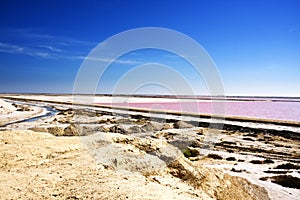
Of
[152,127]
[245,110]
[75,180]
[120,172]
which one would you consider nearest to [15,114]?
[152,127]

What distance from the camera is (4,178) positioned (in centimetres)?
709

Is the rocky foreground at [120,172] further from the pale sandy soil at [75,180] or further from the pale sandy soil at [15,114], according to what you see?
the pale sandy soil at [15,114]

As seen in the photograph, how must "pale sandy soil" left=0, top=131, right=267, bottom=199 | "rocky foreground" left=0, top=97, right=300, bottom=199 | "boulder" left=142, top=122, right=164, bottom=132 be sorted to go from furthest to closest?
1. "boulder" left=142, top=122, right=164, bottom=132
2. "rocky foreground" left=0, top=97, right=300, bottom=199
3. "pale sandy soil" left=0, top=131, right=267, bottom=199

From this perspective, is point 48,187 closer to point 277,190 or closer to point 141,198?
point 141,198

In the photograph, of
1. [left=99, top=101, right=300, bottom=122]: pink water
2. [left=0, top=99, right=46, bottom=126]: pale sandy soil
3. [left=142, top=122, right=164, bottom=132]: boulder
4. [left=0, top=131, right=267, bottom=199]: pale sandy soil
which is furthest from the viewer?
[left=99, top=101, right=300, bottom=122]: pink water

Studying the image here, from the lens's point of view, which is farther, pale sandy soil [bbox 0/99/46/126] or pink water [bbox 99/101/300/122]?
pink water [bbox 99/101/300/122]

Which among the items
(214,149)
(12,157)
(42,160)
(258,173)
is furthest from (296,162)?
(12,157)

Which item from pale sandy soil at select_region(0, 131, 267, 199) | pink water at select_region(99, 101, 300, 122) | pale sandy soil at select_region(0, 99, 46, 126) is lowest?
pale sandy soil at select_region(0, 99, 46, 126)

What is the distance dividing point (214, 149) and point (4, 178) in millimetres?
14442

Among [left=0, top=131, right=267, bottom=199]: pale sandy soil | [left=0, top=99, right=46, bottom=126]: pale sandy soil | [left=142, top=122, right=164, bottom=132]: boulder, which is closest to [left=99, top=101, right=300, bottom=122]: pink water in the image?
[left=142, top=122, right=164, bottom=132]: boulder

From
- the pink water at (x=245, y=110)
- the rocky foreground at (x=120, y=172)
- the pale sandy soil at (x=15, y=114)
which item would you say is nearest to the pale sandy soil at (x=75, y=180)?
the rocky foreground at (x=120, y=172)

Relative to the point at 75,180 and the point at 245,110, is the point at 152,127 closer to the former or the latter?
the point at 75,180

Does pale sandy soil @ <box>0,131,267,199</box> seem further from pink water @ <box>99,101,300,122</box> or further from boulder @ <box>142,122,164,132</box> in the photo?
pink water @ <box>99,101,300,122</box>

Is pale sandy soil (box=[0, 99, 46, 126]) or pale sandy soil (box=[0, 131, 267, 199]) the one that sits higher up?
pale sandy soil (box=[0, 131, 267, 199])
